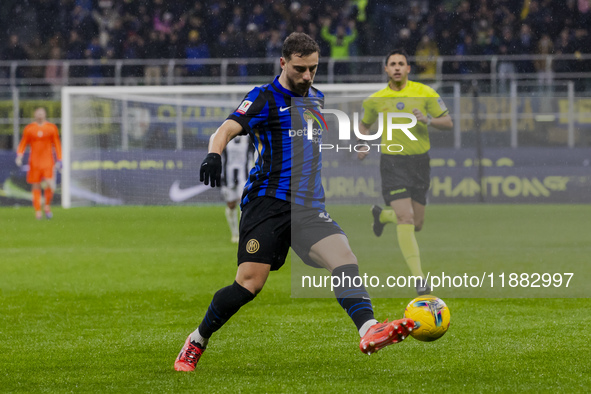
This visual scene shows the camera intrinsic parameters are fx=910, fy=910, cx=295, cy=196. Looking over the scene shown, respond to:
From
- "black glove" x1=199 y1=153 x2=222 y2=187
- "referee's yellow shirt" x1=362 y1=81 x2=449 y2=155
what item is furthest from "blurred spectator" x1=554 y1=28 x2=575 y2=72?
"black glove" x1=199 y1=153 x2=222 y2=187

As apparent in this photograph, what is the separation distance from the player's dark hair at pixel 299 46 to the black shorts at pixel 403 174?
3108 mm

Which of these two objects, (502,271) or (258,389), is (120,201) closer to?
(502,271)

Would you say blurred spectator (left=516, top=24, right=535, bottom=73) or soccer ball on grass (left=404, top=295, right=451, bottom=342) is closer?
soccer ball on grass (left=404, top=295, right=451, bottom=342)

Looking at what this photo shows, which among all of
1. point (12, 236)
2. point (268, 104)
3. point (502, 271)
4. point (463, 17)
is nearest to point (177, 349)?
point (268, 104)

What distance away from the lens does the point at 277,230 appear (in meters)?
4.51

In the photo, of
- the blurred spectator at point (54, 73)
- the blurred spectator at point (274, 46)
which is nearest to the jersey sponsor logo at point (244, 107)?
the blurred spectator at point (54, 73)

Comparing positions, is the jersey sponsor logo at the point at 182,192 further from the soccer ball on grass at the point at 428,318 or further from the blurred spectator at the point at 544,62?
the soccer ball on grass at the point at 428,318

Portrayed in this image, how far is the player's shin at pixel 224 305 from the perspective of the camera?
15.0 ft

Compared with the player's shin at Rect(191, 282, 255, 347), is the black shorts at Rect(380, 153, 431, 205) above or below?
above

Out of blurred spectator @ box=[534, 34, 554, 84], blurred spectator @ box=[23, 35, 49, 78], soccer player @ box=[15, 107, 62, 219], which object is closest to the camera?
soccer player @ box=[15, 107, 62, 219]

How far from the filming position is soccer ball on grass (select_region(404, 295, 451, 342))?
13.7ft

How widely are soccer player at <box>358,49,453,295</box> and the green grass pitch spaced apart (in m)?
0.18

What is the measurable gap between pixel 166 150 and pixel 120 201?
4.62 feet

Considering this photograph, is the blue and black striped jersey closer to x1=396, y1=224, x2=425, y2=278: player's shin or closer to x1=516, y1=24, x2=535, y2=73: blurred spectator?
x1=396, y1=224, x2=425, y2=278: player's shin
